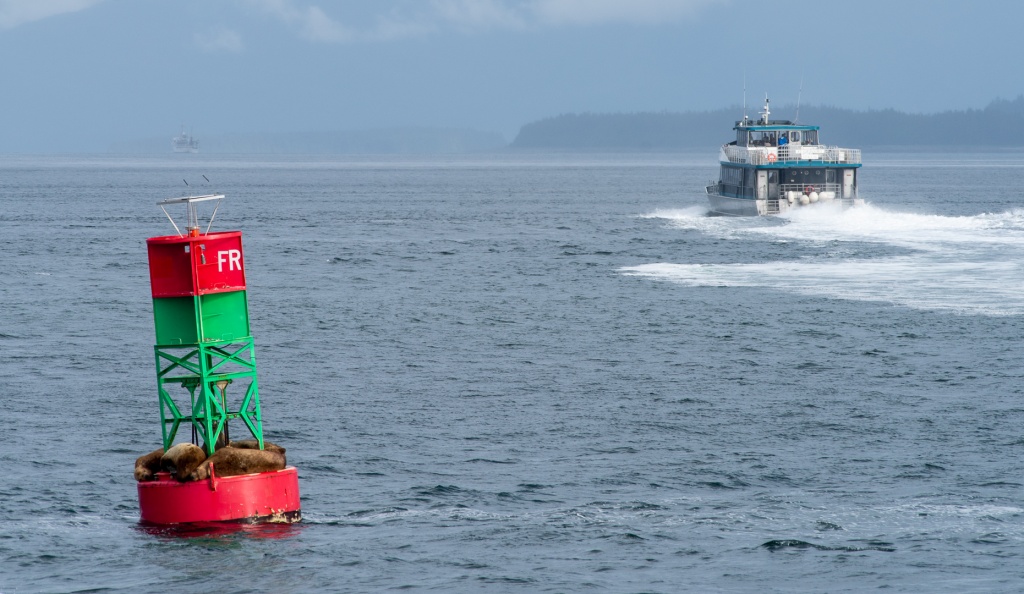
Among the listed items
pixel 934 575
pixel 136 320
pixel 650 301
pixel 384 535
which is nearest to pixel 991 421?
pixel 934 575

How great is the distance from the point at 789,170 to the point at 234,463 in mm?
77567

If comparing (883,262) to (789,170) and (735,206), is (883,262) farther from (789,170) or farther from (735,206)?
(735,206)

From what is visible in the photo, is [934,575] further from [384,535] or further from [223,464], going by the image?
[223,464]

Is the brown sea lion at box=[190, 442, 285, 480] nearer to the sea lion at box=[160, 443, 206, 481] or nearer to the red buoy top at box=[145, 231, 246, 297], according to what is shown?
the sea lion at box=[160, 443, 206, 481]

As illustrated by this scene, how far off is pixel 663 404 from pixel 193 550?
13.5 m

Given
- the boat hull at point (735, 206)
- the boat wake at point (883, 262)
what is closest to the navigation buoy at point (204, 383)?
the boat wake at point (883, 262)

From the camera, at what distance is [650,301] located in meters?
49.4

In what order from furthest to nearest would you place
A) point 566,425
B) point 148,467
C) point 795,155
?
point 795,155 → point 566,425 → point 148,467

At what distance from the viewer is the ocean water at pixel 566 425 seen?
1886 cm

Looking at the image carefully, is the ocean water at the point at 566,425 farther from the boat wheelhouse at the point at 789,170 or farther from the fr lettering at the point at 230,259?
the boat wheelhouse at the point at 789,170

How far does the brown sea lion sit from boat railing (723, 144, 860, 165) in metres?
73.9

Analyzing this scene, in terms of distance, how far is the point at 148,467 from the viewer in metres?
19.8

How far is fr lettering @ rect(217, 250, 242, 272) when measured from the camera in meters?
19.2

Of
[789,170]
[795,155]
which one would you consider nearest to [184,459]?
[795,155]
